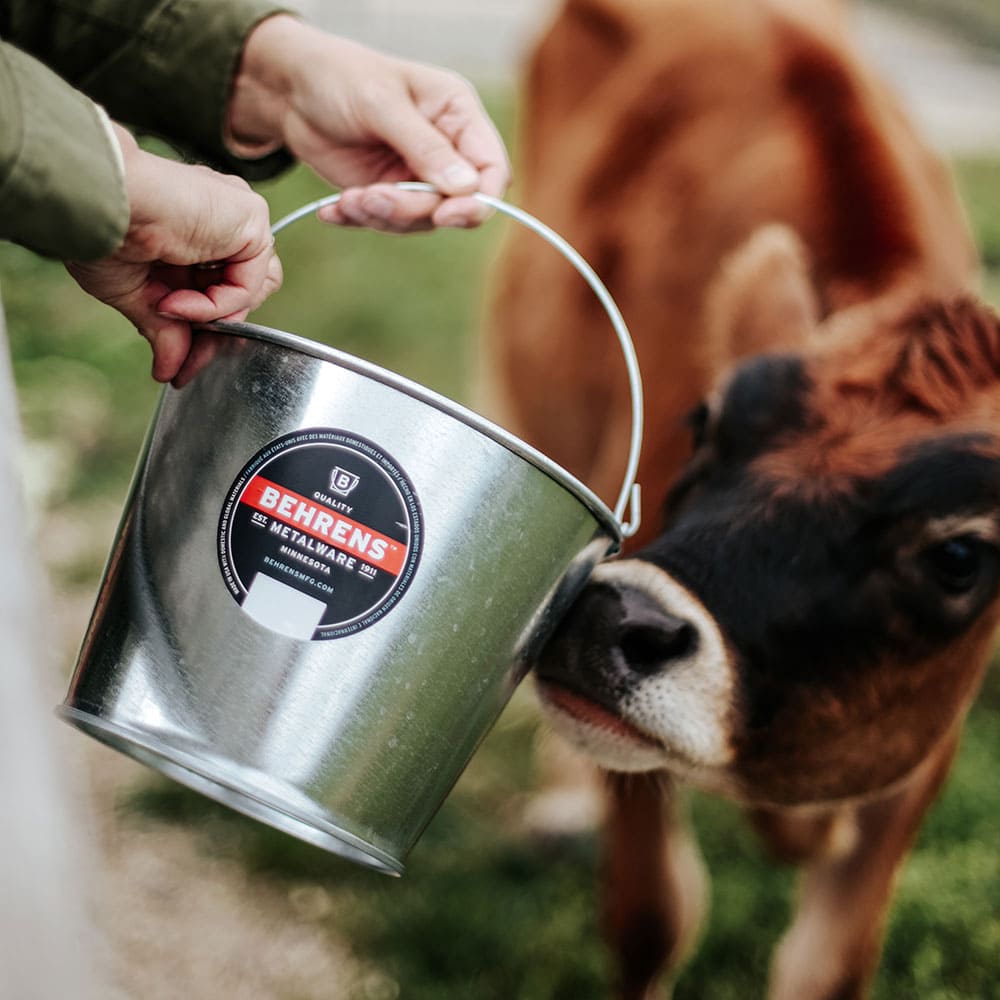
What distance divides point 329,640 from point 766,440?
3.02 ft

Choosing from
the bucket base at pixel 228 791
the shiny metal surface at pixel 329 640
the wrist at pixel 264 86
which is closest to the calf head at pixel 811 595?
the shiny metal surface at pixel 329 640

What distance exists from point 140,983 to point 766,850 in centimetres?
137

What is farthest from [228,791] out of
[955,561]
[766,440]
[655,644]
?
[955,561]

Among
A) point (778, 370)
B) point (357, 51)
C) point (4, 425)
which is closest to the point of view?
point (4, 425)

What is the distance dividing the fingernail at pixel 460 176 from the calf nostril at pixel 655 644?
66 cm

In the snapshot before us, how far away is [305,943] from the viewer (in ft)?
9.20

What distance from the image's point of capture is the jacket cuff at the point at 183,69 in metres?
1.82

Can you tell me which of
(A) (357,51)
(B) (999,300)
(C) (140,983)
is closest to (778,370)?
(A) (357,51)

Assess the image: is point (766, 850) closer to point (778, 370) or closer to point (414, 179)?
point (778, 370)

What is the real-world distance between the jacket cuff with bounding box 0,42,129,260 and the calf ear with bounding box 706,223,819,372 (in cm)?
162

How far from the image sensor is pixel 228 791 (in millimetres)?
1607

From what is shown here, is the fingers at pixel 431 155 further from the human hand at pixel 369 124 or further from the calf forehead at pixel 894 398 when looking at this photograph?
the calf forehead at pixel 894 398

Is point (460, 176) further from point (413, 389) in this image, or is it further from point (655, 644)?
point (655, 644)

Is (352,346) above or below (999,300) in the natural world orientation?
below
